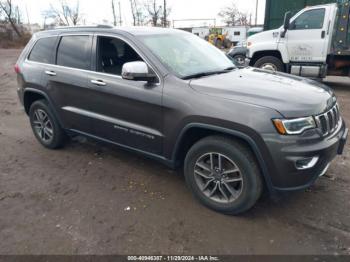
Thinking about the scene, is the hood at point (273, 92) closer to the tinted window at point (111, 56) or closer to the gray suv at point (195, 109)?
the gray suv at point (195, 109)

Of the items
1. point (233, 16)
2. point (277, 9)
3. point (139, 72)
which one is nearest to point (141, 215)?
point (139, 72)

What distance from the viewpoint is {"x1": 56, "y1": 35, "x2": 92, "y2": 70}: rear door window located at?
3793mm

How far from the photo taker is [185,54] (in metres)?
3.56

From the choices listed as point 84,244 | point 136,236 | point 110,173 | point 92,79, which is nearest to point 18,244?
point 84,244

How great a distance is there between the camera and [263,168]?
2.62m

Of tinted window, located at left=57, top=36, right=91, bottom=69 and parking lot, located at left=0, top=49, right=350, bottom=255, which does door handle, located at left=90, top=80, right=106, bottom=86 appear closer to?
tinted window, located at left=57, top=36, right=91, bottom=69

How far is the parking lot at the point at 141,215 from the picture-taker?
8.59 ft

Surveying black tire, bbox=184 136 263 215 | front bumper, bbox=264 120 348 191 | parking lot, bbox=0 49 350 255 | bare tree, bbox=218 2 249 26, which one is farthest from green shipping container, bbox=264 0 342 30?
bare tree, bbox=218 2 249 26

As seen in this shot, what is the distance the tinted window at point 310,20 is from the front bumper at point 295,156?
22.1 ft

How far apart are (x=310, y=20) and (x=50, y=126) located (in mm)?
7411

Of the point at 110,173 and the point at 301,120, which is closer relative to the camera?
the point at 301,120

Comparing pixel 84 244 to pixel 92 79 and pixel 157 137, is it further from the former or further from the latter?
pixel 92 79

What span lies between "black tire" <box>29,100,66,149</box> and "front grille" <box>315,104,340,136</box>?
3.49m

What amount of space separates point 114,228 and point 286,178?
165cm
